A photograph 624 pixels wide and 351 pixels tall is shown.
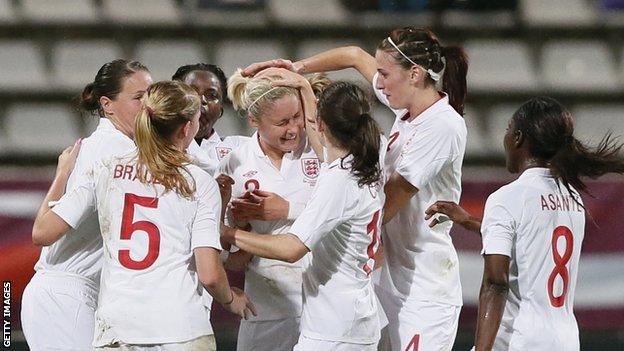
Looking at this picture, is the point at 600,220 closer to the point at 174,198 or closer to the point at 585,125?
the point at 585,125

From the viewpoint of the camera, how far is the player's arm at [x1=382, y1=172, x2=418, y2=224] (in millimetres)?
3881

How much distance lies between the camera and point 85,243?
154 inches

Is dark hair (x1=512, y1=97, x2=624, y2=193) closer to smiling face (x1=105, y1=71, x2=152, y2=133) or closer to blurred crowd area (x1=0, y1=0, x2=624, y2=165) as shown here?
smiling face (x1=105, y1=71, x2=152, y2=133)

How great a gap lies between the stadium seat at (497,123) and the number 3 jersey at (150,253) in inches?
187

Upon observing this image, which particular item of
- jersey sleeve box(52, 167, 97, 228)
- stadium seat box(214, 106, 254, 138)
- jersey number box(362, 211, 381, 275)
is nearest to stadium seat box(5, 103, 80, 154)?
stadium seat box(214, 106, 254, 138)

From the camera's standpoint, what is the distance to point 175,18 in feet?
26.2

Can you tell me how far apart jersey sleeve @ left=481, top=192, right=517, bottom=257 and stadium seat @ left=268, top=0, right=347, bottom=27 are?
4861 mm

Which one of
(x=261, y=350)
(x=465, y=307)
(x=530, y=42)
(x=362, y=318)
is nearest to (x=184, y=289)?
(x=362, y=318)

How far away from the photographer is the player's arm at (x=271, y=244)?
3.56 meters

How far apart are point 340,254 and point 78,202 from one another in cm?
88

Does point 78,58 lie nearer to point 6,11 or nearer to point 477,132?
point 6,11

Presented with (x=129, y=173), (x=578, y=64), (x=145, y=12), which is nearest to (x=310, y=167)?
(x=129, y=173)

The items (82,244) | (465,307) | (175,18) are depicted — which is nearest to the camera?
(82,244)

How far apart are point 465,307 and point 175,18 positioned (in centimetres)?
310
